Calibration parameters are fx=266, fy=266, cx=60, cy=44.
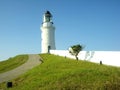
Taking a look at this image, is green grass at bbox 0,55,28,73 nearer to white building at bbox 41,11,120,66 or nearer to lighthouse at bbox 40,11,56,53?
white building at bbox 41,11,120,66

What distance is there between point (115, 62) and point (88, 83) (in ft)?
39.6

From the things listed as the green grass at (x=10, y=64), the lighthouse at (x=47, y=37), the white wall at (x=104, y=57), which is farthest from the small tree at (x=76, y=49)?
the lighthouse at (x=47, y=37)

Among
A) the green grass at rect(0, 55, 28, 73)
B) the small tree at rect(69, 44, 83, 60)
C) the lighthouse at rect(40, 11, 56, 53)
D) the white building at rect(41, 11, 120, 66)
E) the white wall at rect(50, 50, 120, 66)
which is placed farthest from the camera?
the lighthouse at rect(40, 11, 56, 53)

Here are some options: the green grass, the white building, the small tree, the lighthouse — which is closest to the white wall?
the white building

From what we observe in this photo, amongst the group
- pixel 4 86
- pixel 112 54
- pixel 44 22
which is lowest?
pixel 4 86

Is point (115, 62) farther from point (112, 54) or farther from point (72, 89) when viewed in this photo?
point (72, 89)

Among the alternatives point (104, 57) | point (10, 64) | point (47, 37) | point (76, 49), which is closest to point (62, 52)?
point (76, 49)

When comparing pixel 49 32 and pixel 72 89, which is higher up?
pixel 49 32

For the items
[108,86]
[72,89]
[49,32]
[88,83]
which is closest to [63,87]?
[72,89]

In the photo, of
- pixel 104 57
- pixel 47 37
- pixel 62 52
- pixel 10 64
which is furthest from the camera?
pixel 47 37

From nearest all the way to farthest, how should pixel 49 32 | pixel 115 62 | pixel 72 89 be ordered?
1. pixel 72 89
2. pixel 115 62
3. pixel 49 32

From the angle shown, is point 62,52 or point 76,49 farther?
point 62,52

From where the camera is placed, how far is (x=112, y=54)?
28.6 m

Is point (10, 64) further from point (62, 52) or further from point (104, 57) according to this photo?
point (104, 57)
